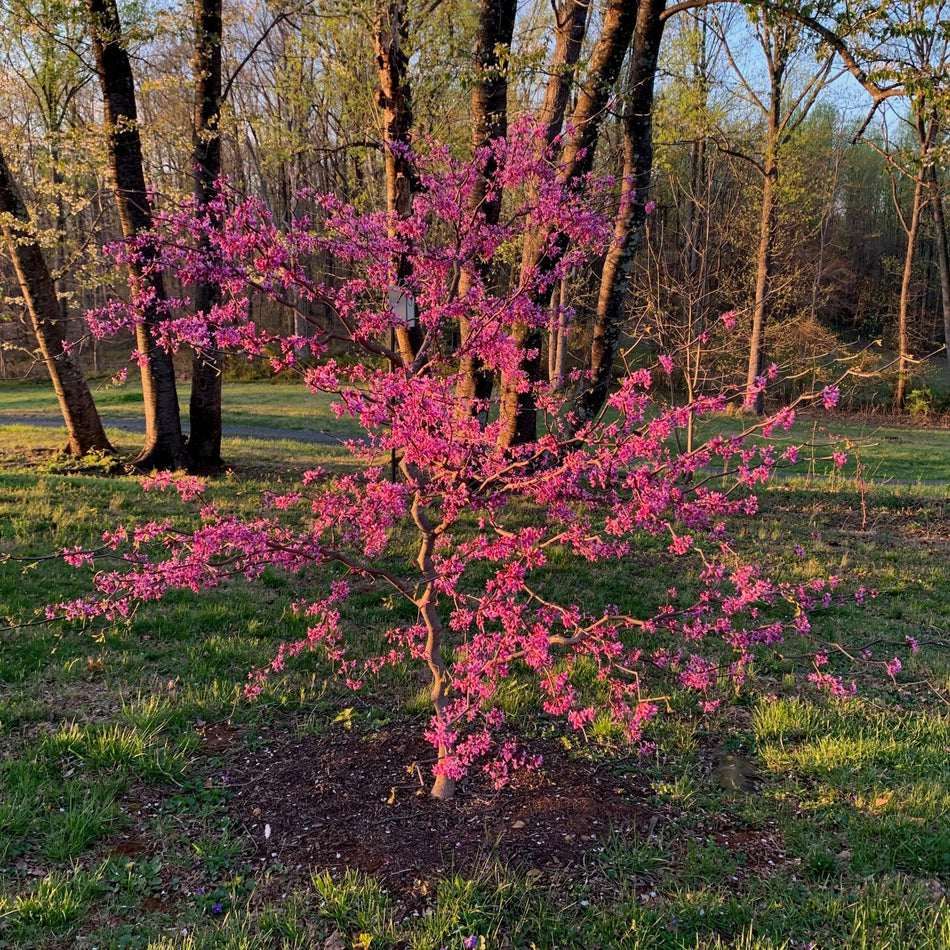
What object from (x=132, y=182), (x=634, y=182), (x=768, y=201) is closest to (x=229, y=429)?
(x=132, y=182)

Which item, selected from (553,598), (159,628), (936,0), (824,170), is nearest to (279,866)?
(159,628)

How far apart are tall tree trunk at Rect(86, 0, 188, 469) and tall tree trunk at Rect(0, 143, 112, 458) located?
1.28m

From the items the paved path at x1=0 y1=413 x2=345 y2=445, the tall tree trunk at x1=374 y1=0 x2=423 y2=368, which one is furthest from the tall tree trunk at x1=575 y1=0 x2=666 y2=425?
the paved path at x1=0 y1=413 x2=345 y2=445

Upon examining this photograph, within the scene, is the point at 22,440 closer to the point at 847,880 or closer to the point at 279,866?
the point at 279,866

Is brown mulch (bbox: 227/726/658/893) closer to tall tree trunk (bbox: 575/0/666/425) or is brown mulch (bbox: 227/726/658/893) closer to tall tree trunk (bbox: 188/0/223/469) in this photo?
tall tree trunk (bbox: 575/0/666/425)

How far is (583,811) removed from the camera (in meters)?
3.31

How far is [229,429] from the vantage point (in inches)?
657

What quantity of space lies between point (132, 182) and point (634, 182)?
6.67 meters

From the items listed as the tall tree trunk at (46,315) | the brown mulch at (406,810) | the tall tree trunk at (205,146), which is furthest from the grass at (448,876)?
the tall tree trunk at (46,315)

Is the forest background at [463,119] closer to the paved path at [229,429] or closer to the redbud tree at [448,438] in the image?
the redbud tree at [448,438]

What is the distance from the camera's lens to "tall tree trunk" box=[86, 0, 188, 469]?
827 cm

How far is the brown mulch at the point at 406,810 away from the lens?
300 cm

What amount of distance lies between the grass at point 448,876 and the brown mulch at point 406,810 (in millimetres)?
116

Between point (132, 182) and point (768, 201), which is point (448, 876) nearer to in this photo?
point (132, 182)
